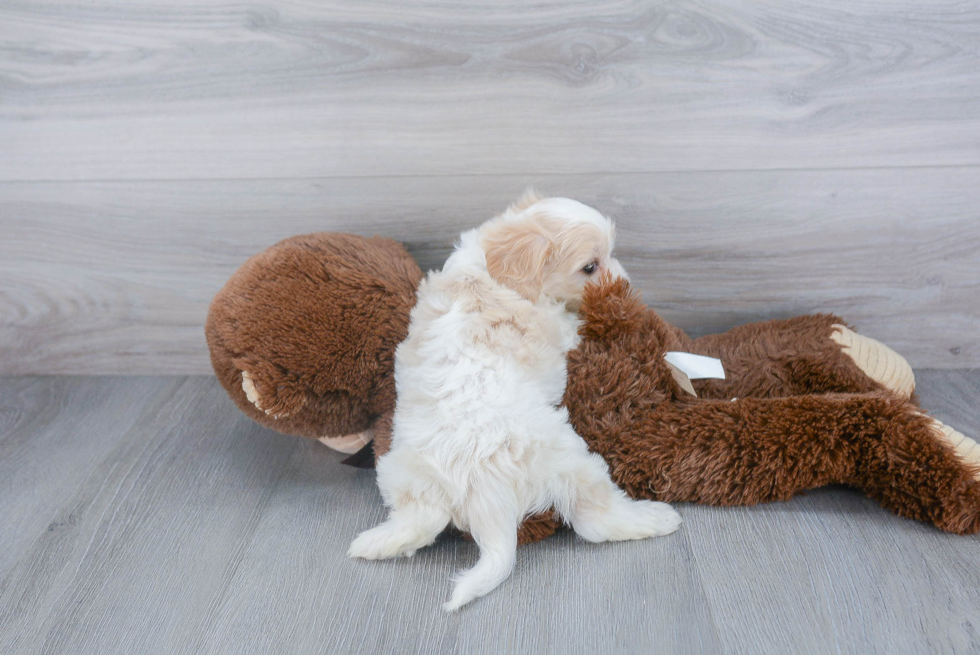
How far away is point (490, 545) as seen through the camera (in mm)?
879

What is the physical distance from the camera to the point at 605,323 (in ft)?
3.33

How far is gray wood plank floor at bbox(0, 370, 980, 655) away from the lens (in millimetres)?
829

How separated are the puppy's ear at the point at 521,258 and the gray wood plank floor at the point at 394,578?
0.38m

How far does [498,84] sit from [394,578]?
2.73ft

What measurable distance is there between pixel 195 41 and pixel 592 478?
40.0 inches

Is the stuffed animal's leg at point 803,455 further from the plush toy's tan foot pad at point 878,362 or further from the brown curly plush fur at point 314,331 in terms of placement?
the brown curly plush fur at point 314,331

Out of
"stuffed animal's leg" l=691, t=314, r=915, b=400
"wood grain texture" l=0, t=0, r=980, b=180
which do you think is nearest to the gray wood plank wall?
"wood grain texture" l=0, t=0, r=980, b=180

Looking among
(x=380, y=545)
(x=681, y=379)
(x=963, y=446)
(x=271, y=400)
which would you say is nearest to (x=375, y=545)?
(x=380, y=545)

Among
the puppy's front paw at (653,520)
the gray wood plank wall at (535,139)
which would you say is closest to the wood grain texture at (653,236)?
the gray wood plank wall at (535,139)

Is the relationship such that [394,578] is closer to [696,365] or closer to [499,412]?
[499,412]

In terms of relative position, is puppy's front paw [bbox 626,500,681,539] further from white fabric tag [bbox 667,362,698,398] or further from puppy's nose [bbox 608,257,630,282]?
puppy's nose [bbox 608,257,630,282]

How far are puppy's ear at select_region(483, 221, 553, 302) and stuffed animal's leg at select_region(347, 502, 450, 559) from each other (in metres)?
0.35

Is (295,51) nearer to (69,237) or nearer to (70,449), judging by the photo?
(69,237)

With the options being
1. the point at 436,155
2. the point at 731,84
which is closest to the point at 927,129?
the point at 731,84
